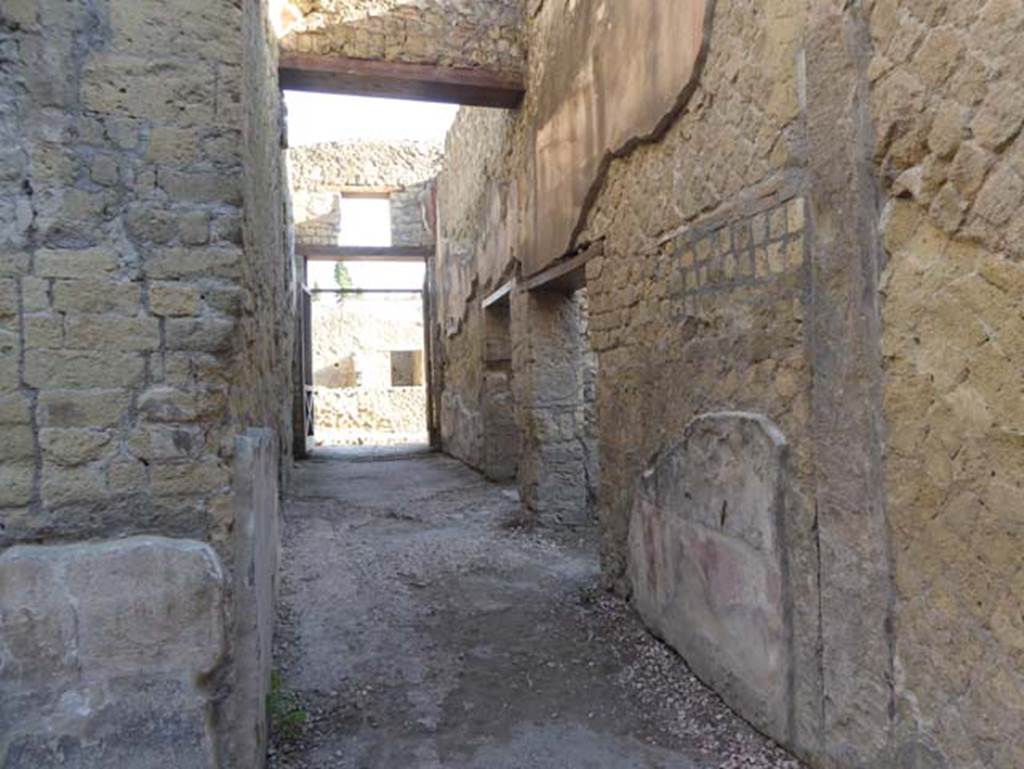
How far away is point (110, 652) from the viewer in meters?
1.76

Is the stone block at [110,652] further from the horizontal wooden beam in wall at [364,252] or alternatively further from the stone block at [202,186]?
the horizontal wooden beam in wall at [364,252]

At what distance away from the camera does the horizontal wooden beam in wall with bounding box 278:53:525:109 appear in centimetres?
529

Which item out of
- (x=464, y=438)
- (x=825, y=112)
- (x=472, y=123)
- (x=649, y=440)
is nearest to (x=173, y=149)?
(x=825, y=112)

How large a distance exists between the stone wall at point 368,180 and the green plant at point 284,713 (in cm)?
991

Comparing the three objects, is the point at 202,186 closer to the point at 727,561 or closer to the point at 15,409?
Result: the point at 15,409

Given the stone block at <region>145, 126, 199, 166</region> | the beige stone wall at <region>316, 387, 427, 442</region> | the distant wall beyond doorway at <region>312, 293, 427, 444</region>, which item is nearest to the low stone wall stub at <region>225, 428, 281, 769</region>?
the stone block at <region>145, 126, 199, 166</region>

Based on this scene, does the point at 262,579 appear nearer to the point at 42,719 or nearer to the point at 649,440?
the point at 42,719

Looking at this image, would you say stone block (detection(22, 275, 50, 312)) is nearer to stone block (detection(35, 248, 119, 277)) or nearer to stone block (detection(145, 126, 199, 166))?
stone block (detection(35, 248, 119, 277))

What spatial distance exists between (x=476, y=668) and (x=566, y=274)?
2.71 metres

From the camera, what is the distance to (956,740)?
5.36 feet

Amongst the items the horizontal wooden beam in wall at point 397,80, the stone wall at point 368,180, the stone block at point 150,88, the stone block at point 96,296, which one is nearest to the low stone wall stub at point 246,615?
the stone block at point 96,296

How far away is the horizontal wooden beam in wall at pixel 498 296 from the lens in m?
6.29

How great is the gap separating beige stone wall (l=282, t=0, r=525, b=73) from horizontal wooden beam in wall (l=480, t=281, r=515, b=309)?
1.81 meters

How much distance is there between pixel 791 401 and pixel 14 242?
2291mm
